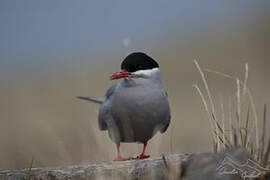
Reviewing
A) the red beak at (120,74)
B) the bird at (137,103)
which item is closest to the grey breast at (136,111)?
the bird at (137,103)

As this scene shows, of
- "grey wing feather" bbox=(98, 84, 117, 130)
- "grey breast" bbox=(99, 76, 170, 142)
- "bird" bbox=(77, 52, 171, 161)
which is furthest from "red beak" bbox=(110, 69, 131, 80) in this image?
"grey wing feather" bbox=(98, 84, 117, 130)

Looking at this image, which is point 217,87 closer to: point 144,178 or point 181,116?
point 181,116

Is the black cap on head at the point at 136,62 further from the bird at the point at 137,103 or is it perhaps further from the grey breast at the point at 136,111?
the grey breast at the point at 136,111

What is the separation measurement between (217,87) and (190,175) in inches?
241

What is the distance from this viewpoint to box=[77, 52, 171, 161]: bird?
3627mm

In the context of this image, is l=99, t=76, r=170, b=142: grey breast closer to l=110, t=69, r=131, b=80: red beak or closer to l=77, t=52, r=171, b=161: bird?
l=77, t=52, r=171, b=161: bird

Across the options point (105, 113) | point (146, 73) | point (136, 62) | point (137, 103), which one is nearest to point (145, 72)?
point (146, 73)

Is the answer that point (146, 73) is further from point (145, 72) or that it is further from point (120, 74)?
point (120, 74)

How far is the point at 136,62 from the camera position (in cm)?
361

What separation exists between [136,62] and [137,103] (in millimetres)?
323

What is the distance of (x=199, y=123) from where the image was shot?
6215mm

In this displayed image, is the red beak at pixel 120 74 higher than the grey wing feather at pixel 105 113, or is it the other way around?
→ the red beak at pixel 120 74

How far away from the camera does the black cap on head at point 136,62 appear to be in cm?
360

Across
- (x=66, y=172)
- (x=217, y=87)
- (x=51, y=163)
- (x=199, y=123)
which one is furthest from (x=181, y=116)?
(x=66, y=172)
